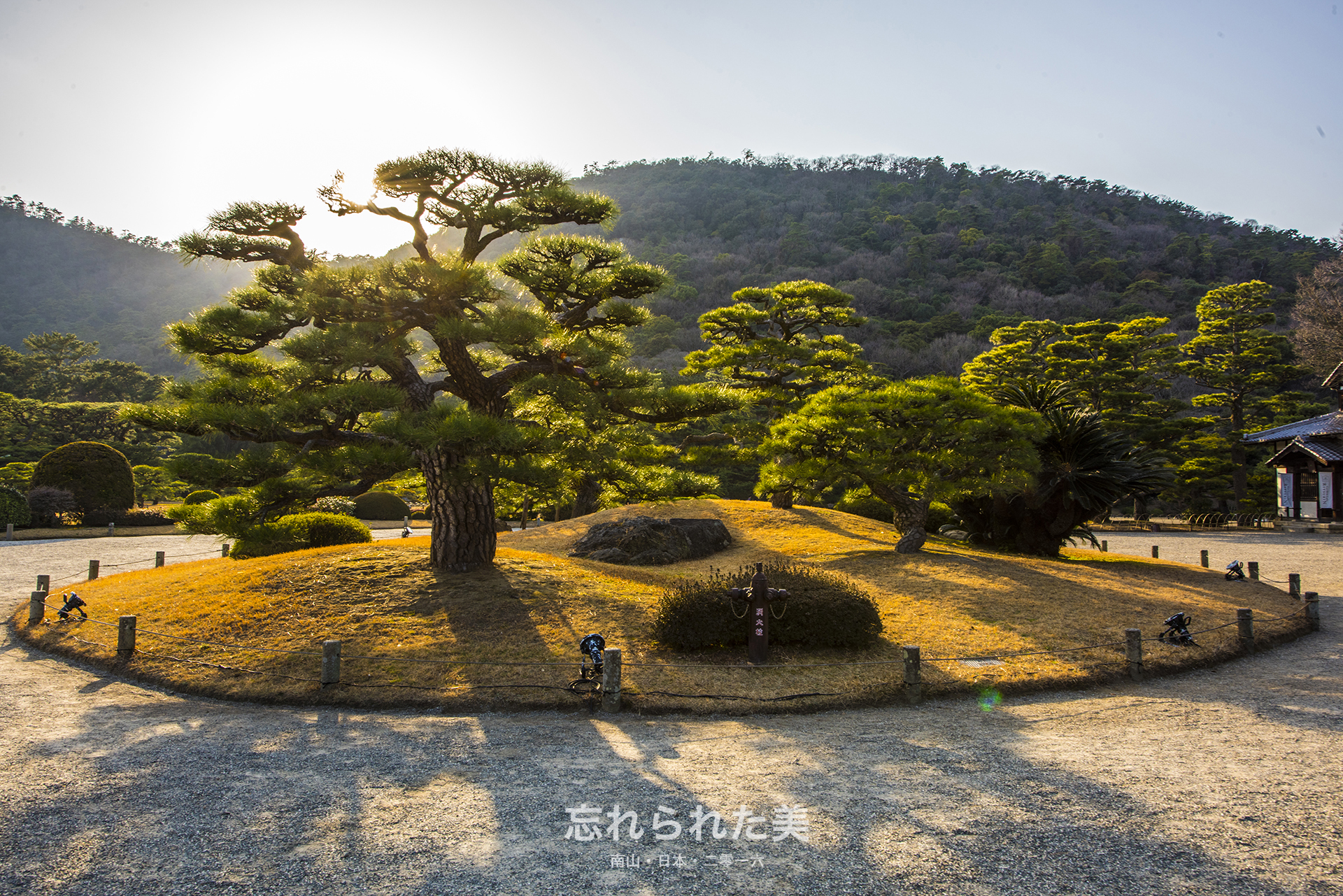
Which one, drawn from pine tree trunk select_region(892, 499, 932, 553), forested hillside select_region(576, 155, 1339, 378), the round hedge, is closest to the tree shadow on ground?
pine tree trunk select_region(892, 499, 932, 553)

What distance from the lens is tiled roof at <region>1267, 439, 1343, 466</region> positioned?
3134 centimetres

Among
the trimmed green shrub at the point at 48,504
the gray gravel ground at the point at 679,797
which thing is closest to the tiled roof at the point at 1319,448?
the gray gravel ground at the point at 679,797

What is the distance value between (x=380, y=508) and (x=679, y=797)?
35305 millimetres

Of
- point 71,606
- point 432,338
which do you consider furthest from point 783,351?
point 71,606

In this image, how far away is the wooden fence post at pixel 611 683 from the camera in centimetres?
775

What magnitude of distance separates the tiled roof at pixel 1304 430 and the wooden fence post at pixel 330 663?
41.5 metres

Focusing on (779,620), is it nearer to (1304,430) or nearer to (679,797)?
(679,797)

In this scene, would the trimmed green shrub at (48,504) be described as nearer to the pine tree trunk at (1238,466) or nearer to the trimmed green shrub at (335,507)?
the trimmed green shrub at (335,507)

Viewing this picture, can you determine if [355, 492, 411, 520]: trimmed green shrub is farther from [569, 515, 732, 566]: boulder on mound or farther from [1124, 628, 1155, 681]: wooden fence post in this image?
[1124, 628, 1155, 681]: wooden fence post

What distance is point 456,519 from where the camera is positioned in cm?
1192

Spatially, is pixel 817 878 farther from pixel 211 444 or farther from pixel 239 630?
pixel 211 444

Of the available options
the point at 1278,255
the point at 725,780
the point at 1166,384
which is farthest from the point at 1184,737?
the point at 1278,255

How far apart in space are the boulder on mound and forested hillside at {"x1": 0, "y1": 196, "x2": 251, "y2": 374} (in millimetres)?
93102

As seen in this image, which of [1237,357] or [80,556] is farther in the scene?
[1237,357]
